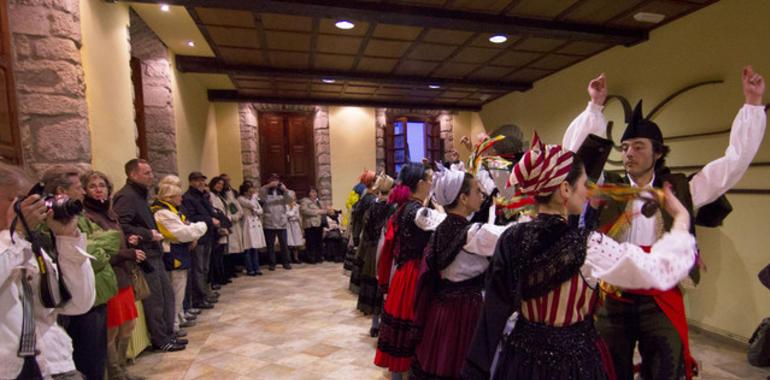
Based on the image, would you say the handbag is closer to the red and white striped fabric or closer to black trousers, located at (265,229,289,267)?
the red and white striped fabric

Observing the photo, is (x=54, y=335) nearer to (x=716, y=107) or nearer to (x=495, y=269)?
(x=495, y=269)

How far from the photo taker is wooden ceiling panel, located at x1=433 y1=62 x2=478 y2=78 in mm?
5359

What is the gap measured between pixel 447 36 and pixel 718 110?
2573 millimetres

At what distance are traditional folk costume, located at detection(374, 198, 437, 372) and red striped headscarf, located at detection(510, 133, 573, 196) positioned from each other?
102 cm

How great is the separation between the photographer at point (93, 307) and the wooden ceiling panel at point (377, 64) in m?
3.69

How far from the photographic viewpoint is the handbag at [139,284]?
9.01ft

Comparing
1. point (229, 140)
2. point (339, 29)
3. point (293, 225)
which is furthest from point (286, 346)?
A: point (229, 140)

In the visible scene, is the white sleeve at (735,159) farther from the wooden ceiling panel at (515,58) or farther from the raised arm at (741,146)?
the wooden ceiling panel at (515,58)

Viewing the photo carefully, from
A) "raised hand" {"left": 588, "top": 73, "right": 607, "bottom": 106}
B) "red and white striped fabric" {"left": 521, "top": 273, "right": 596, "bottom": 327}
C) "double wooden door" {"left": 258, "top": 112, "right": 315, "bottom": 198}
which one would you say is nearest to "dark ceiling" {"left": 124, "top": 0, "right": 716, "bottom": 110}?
"double wooden door" {"left": 258, "top": 112, "right": 315, "bottom": 198}

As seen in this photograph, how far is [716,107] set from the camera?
348 cm

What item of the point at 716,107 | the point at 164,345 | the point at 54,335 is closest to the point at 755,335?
the point at 716,107

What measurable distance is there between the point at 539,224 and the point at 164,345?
3300 millimetres

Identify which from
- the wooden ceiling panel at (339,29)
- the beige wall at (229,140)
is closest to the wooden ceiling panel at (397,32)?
the wooden ceiling panel at (339,29)

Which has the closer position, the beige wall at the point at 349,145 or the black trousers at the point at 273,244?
the black trousers at the point at 273,244
